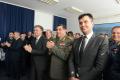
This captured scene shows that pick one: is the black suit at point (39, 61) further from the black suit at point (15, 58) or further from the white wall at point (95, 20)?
the white wall at point (95, 20)

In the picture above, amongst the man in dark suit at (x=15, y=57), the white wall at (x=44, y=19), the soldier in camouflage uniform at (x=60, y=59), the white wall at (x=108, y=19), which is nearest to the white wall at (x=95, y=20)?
the white wall at (x=108, y=19)

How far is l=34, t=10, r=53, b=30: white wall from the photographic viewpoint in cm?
797

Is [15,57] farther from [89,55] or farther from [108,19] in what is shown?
[108,19]

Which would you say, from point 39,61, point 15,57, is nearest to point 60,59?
point 39,61

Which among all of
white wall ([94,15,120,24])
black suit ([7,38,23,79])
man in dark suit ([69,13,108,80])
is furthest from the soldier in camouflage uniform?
white wall ([94,15,120,24])

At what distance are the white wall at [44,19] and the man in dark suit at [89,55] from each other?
6.16 meters

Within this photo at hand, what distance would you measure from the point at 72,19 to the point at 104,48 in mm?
8115

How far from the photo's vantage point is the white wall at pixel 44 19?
7969mm

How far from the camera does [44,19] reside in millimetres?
8438

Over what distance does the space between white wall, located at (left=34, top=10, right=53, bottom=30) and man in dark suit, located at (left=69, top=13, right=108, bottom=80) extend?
616 centimetres

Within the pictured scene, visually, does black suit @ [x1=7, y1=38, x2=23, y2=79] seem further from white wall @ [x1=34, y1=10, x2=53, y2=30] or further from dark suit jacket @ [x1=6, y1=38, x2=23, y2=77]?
white wall @ [x1=34, y1=10, x2=53, y2=30]

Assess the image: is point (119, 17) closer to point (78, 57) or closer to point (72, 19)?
point (72, 19)

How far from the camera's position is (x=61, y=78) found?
2.51 metres

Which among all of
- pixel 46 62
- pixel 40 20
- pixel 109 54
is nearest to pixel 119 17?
pixel 40 20
